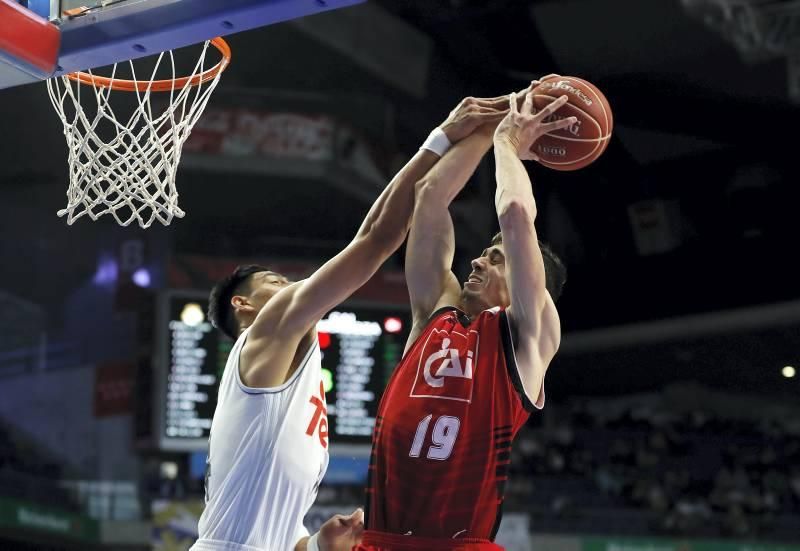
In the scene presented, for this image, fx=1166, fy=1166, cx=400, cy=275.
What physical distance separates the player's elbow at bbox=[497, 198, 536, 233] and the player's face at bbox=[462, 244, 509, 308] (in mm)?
293

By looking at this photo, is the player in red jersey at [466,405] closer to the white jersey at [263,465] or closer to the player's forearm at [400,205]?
the player's forearm at [400,205]

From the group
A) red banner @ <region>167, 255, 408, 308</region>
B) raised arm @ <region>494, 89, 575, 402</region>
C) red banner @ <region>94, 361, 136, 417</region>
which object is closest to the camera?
raised arm @ <region>494, 89, 575, 402</region>

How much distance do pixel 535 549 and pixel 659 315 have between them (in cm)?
484

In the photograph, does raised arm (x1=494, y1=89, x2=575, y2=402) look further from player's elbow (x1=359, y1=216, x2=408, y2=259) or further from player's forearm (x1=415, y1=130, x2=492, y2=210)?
player's elbow (x1=359, y1=216, x2=408, y2=259)

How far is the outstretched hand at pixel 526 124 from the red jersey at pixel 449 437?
529 mm

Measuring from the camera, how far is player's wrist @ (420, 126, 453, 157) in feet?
12.2

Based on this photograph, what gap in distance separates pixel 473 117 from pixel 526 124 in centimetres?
29

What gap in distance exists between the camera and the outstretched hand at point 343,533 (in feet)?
11.2

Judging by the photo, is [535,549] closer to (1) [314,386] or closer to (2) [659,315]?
(2) [659,315]

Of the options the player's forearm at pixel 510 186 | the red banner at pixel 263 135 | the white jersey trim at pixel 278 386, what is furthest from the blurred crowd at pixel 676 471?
the player's forearm at pixel 510 186

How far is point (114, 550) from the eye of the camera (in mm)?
12367

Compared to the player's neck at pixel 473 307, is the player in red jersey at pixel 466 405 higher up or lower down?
lower down

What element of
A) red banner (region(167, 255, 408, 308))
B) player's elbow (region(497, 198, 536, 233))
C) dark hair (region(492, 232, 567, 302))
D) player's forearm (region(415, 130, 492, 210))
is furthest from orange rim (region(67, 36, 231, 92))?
red banner (region(167, 255, 408, 308))

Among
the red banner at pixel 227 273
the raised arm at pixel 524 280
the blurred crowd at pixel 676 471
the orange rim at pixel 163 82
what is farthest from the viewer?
the blurred crowd at pixel 676 471
